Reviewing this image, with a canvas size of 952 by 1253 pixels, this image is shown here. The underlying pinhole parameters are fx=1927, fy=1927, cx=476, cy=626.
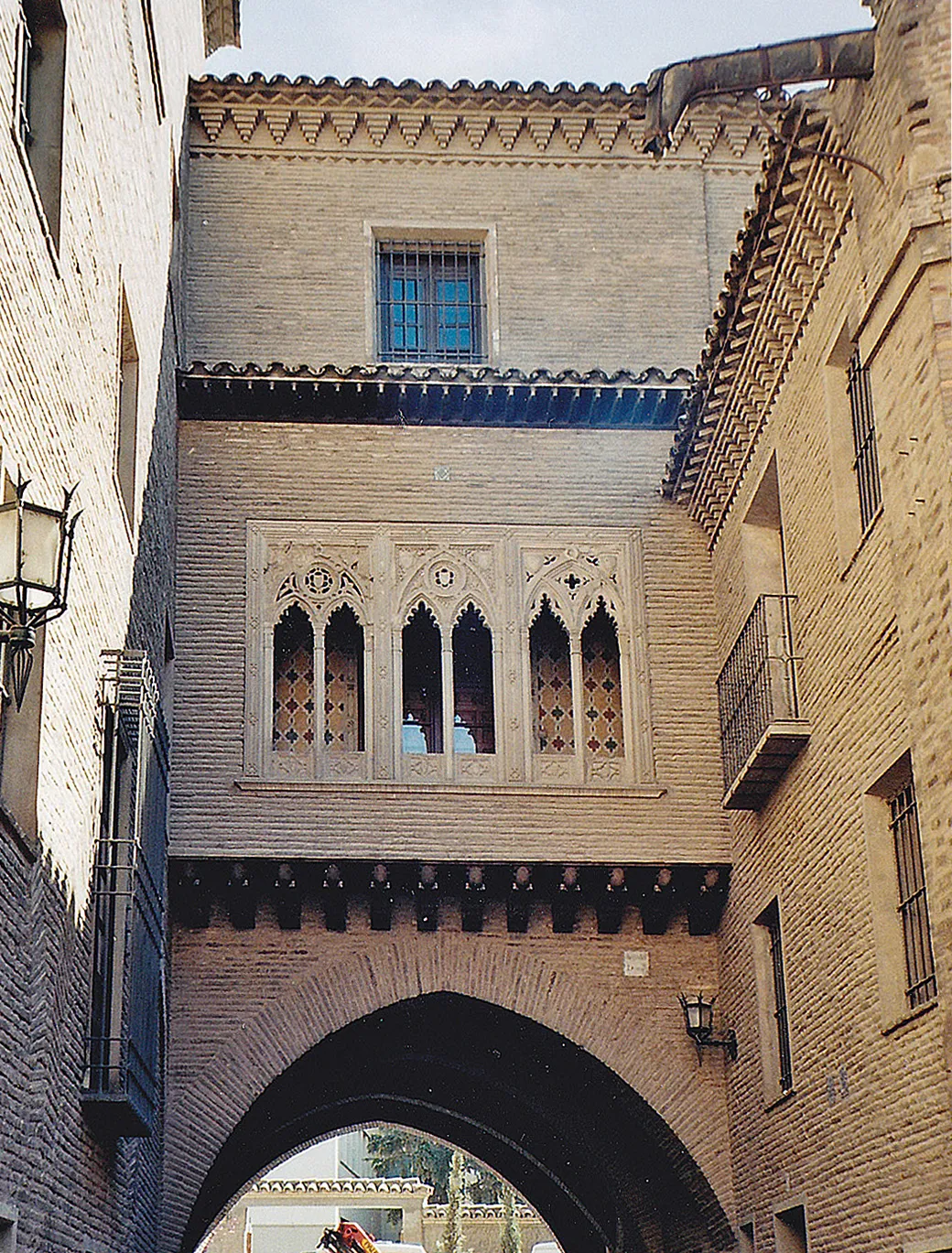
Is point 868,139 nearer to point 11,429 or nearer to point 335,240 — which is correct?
point 11,429

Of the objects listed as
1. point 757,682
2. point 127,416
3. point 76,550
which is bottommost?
point 76,550

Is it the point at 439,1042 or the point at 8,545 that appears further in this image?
the point at 439,1042

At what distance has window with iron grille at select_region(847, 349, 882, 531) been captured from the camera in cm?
1130

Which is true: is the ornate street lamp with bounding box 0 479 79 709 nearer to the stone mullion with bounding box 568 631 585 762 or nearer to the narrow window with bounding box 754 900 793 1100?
the narrow window with bounding box 754 900 793 1100

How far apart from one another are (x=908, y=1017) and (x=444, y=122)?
10182mm

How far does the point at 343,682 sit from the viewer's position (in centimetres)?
1564

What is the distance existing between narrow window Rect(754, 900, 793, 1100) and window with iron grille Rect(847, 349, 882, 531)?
3191 millimetres

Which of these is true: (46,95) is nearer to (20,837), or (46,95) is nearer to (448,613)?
(20,837)

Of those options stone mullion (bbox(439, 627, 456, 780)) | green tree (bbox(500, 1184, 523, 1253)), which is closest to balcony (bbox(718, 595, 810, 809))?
stone mullion (bbox(439, 627, 456, 780))

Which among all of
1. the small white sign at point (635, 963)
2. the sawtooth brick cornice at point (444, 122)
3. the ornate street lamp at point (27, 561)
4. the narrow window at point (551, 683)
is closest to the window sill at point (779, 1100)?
the small white sign at point (635, 963)

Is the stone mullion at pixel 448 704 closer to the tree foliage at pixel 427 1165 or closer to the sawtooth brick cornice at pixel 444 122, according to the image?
the sawtooth brick cornice at pixel 444 122

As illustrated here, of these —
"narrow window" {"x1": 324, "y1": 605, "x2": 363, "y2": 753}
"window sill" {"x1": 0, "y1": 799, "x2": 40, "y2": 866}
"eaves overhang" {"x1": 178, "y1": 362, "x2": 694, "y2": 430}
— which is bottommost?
"window sill" {"x1": 0, "y1": 799, "x2": 40, "y2": 866}

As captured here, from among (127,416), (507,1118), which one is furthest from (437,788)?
(507,1118)

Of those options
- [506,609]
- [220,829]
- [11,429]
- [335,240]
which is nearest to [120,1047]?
[11,429]
